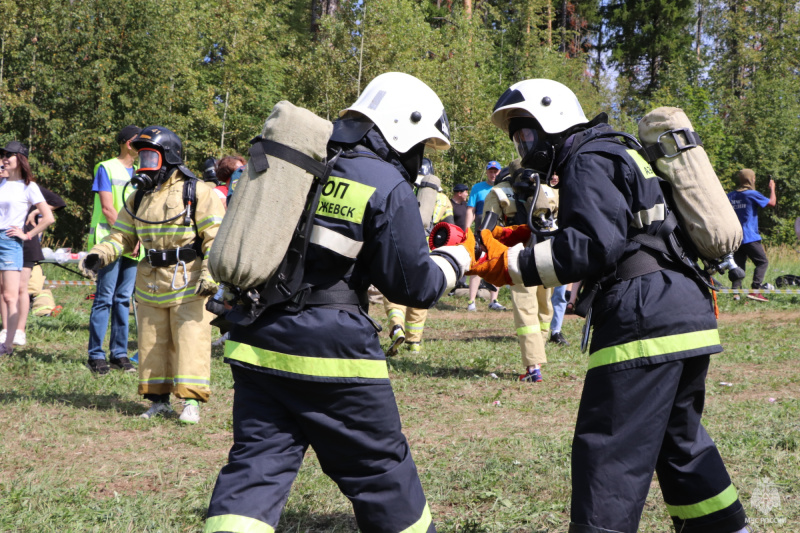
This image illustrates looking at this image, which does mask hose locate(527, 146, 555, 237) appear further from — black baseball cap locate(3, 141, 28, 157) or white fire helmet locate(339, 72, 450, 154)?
black baseball cap locate(3, 141, 28, 157)

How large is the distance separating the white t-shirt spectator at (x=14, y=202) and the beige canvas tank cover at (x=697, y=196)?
22.0 feet

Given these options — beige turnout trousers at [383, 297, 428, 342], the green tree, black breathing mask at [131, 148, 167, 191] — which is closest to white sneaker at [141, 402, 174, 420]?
black breathing mask at [131, 148, 167, 191]

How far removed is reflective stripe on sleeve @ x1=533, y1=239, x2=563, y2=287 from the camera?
2953mm

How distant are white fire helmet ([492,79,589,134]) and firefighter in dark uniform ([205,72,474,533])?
0.83 meters

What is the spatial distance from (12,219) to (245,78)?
16284 millimetres

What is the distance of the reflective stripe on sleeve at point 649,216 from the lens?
2.98m

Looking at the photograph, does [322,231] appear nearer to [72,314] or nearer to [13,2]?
[72,314]

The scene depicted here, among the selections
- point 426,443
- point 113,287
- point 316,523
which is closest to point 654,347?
point 316,523

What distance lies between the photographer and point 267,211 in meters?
2.63

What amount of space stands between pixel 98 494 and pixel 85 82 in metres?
15.9

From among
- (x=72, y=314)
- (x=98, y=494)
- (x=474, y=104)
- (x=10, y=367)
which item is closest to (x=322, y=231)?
(x=98, y=494)

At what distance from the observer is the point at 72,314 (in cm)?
1063

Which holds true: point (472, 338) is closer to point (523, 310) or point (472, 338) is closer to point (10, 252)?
point (523, 310)

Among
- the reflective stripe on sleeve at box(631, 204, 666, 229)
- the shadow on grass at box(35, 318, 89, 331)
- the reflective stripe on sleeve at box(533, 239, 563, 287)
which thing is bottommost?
the shadow on grass at box(35, 318, 89, 331)
